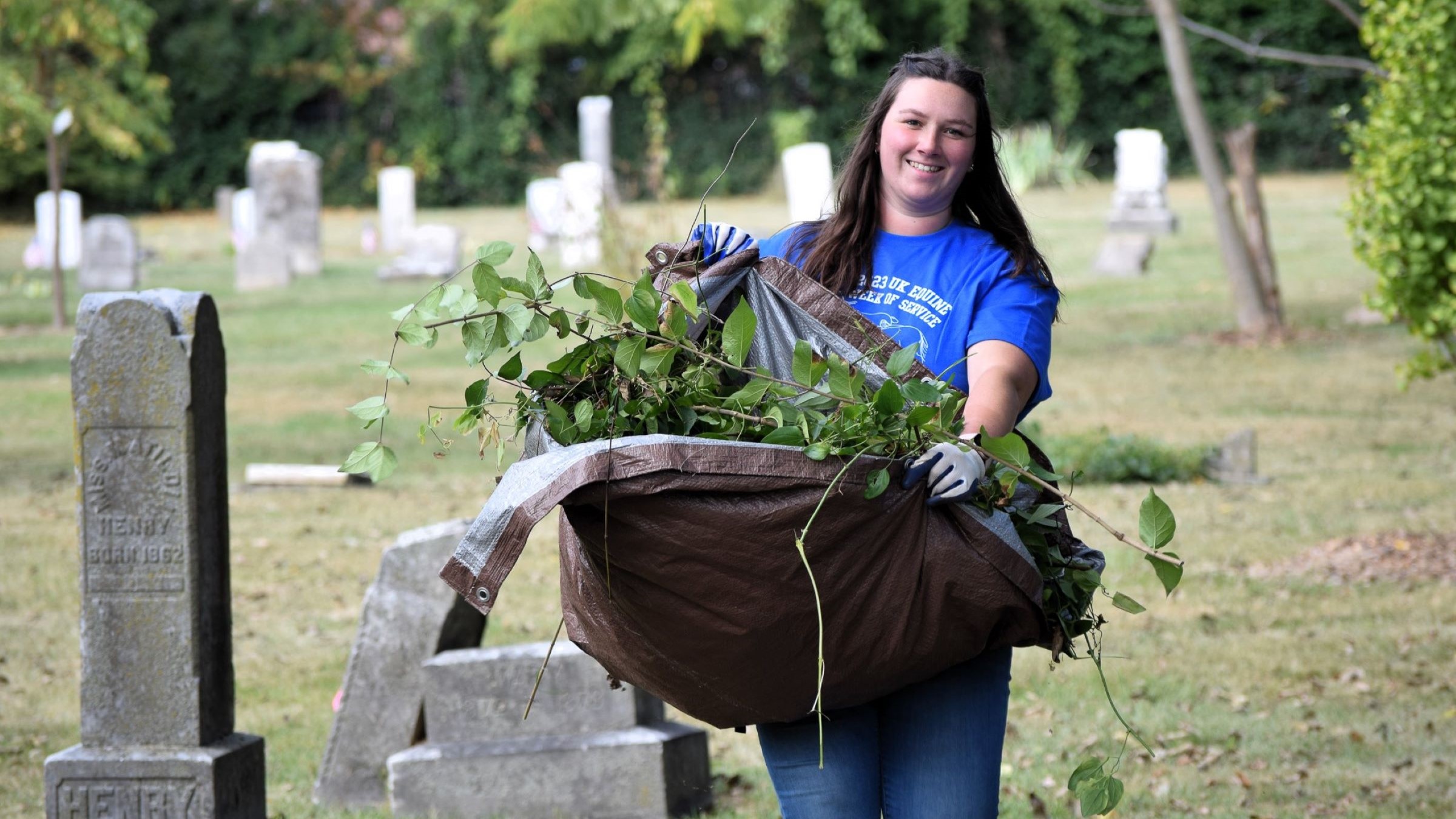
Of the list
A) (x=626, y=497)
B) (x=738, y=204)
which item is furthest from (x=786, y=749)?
(x=738, y=204)

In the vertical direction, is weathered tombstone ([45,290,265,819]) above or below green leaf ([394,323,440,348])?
below

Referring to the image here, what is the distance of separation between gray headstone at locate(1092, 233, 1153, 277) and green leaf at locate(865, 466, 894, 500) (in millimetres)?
17414

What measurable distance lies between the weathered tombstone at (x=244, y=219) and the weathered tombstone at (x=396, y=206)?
204 centimetres

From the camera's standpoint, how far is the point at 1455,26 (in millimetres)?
6789

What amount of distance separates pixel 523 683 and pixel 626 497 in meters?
2.77

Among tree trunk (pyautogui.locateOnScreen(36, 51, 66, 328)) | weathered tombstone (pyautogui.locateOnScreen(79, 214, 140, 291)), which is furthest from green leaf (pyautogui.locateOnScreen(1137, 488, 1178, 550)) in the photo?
weathered tombstone (pyautogui.locateOnScreen(79, 214, 140, 291))

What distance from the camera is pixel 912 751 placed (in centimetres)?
255

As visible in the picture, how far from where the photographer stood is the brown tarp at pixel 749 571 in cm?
207

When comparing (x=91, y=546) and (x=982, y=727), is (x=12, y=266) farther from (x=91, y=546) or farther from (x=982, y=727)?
(x=982, y=727)

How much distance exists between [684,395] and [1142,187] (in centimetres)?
2074

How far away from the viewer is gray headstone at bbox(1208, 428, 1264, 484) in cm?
921

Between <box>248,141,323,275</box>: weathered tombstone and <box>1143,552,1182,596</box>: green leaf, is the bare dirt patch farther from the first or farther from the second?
<box>248,141,323,275</box>: weathered tombstone

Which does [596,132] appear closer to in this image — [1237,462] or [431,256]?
[431,256]

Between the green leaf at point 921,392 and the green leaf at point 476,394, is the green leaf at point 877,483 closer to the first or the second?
the green leaf at point 921,392
